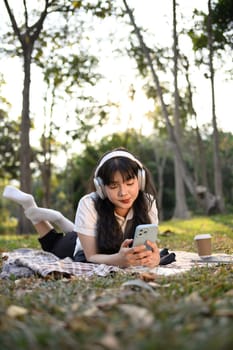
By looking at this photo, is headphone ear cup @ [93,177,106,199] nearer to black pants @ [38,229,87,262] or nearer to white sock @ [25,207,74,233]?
black pants @ [38,229,87,262]

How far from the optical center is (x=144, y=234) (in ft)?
12.5

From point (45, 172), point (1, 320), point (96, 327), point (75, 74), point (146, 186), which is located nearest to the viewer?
point (96, 327)

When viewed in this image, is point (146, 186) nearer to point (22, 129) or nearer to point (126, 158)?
point (126, 158)

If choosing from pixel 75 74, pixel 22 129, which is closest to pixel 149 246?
pixel 22 129

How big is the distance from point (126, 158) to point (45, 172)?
53.9ft

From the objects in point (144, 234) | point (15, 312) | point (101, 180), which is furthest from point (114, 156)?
point (15, 312)

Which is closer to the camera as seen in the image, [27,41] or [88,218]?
[88,218]

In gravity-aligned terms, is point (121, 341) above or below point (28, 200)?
below

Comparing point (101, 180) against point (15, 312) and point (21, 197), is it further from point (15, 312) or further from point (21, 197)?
point (15, 312)

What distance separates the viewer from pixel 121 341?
1415mm

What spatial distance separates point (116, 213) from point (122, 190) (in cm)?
41

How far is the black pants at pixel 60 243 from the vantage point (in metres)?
5.12

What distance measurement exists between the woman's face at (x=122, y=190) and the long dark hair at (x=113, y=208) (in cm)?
3

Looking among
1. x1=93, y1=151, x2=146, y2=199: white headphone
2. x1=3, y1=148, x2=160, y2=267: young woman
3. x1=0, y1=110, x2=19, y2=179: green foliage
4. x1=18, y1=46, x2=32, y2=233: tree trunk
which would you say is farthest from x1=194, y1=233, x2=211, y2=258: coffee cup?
x1=0, y1=110, x2=19, y2=179: green foliage
